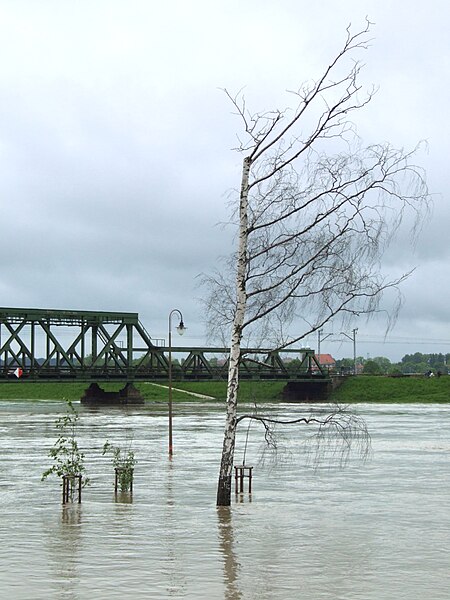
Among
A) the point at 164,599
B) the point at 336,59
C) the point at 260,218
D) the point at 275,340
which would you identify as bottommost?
the point at 164,599

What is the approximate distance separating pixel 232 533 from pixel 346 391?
359 ft

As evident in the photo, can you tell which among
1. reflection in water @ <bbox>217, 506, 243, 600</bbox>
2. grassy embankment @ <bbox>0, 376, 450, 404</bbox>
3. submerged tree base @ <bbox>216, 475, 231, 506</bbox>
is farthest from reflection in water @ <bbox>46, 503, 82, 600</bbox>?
grassy embankment @ <bbox>0, 376, 450, 404</bbox>

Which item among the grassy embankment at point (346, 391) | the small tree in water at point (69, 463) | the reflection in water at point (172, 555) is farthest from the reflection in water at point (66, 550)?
the grassy embankment at point (346, 391)

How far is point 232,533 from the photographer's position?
22.4 meters

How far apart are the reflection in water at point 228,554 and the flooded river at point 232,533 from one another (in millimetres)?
31

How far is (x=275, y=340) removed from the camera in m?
24.8

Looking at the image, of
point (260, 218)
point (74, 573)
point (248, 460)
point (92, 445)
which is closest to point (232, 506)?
point (260, 218)

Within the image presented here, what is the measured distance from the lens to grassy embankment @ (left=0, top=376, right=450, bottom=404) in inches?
4909

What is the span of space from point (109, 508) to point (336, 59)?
12125mm

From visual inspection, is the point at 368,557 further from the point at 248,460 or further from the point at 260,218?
the point at 248,460

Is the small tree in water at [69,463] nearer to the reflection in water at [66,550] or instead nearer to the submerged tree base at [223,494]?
the reflection in water at [66,550]

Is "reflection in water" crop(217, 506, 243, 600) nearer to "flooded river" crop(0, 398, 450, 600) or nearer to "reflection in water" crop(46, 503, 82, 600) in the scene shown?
"flooded river" crop(0, 398, 450, 600)

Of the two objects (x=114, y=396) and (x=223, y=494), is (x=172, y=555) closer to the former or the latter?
(x=223, y=494)

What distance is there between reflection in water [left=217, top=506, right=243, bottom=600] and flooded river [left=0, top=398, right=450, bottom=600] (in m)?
0.03
